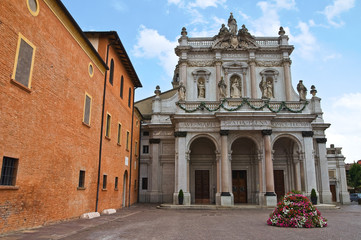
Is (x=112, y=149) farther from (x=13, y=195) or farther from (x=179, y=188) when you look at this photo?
(x=13, y=195)

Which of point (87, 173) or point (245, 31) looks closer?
point (87, 173)

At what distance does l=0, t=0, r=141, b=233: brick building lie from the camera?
29.4ft

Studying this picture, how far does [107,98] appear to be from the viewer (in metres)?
18.4

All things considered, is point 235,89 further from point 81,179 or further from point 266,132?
point 81,179

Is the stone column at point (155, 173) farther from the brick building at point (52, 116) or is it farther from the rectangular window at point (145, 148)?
the brick building at point (52, 116)

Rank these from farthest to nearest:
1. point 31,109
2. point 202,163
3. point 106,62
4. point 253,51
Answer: point 253,51, point 202,163, point 106,62, point 31,109

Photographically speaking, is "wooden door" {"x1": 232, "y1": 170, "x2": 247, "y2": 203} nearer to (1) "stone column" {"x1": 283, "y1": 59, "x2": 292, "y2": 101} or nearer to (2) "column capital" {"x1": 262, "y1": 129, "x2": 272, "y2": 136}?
(2) "column capital" {"x1": 262, "y1": 129, "x2": 272, "y2": 136}

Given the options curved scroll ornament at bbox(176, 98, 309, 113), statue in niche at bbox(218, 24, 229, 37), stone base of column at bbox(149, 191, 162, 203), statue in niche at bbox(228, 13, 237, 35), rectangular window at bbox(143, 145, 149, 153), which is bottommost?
stone base of column at bbox(149, 191, 162, 203)

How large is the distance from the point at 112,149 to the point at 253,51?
20594mm

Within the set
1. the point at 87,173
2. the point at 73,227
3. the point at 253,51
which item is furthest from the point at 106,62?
the point at 253,51

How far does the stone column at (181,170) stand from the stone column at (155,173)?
17.7 ft

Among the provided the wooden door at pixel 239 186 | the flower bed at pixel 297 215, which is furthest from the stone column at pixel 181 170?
the flower bed at pixel 297 215

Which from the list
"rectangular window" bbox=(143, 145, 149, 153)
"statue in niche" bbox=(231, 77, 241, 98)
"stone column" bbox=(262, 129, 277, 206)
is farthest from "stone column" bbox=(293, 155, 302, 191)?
"rectangular window" bbox=(143, 145, 149, 153)

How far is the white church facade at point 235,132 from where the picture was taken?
2520cm
